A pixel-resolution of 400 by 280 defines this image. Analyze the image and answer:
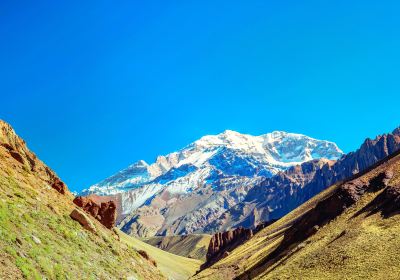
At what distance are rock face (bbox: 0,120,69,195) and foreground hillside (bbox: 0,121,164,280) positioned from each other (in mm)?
296

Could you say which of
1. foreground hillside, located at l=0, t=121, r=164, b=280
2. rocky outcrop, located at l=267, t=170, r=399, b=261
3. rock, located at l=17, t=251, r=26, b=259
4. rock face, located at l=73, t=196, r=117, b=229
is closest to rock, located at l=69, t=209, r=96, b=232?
foreground hillside, located at l=0, t=121, r=164, b=280

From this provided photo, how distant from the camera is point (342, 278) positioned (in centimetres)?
4538

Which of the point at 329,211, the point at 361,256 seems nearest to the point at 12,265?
the point at 361,256

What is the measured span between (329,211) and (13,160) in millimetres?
51571

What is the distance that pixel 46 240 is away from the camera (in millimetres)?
34375

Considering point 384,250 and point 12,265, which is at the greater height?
point 12,265

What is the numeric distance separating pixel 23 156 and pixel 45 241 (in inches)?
1179

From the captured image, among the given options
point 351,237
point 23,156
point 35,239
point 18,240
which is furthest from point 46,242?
point 351,237

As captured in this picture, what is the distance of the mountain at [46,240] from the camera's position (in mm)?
29484

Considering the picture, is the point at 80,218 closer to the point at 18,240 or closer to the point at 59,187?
the point at 18,240

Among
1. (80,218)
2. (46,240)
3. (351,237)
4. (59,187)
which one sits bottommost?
(351,237)

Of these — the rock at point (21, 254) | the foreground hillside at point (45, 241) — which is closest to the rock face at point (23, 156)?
Result: the foreground hillside at point (45, 241)

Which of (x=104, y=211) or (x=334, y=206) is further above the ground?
(x=104, y=211)

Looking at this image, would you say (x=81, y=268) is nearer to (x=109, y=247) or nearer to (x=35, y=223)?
(x=35, y=223)
